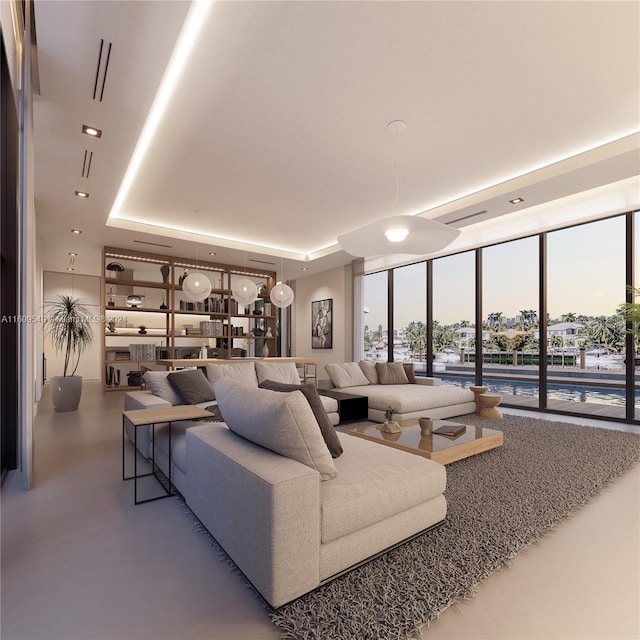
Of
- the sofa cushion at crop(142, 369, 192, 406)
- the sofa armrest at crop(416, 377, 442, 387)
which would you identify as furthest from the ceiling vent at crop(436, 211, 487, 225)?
the sofa cushion at crop(142, 369, 192, 406)

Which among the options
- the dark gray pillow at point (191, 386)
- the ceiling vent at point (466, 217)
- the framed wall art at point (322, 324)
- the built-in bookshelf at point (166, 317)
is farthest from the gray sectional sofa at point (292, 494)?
the framed wall art at point (322, 324)

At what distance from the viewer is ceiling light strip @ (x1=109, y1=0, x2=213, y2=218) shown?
219 cm

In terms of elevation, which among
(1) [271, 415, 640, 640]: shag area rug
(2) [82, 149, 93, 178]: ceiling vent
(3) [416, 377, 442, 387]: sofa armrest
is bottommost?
(1) [271, 415, 640, 640]: shag area rug

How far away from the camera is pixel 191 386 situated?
11.7 feet

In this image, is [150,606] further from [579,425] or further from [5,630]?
[579,425]

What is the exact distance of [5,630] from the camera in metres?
1.35

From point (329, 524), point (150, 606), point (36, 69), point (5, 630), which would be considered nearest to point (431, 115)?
point (36, 69)

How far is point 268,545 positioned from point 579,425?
4570 millimetres

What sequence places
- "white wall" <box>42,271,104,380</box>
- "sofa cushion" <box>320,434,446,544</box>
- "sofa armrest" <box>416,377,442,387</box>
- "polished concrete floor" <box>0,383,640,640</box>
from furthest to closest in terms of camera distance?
"white wall" <box>42,271,104,380</box>
"sofa armrest" <box>416,377,442,387</box>
"sofa cushion" <box>320,434,446,544</box>
"polished concrete floor" <box>0,383,640,640</box>

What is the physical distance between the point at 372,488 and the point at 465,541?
0.66m

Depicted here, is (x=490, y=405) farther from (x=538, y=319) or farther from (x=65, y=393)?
(x=65, y=393)

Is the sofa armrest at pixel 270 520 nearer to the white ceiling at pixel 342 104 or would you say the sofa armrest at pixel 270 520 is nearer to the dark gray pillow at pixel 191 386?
the dark gray pillow at pixel 191 386

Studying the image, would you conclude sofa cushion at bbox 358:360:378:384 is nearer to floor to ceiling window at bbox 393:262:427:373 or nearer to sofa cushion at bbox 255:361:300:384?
sofa cushion at bbox 255:361:300:384

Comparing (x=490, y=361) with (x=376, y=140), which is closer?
(x=376, y=140)
